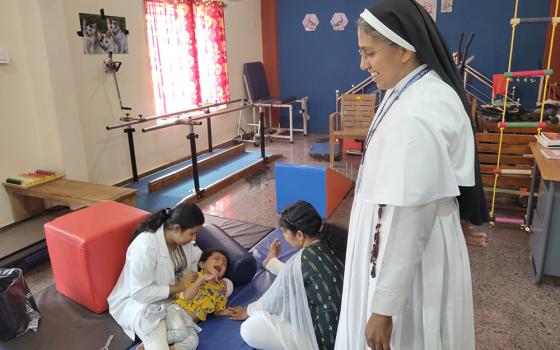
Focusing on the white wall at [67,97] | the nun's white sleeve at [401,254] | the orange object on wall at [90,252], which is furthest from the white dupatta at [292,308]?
the white wall at [67,97]

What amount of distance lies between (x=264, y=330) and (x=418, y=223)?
110cm

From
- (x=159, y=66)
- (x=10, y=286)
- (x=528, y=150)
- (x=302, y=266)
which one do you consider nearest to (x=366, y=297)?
(x=302, y=266)

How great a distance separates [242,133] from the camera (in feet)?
22.5

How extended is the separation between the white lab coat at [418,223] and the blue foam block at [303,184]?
2.40 m

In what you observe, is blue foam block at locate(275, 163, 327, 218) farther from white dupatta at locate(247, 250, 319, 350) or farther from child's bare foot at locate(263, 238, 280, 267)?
white dupatta at locate(247, 250, 319, 350)

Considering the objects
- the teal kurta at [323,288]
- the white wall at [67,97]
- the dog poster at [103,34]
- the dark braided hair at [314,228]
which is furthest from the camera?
the dog poster at [103,34]

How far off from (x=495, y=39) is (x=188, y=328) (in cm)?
578

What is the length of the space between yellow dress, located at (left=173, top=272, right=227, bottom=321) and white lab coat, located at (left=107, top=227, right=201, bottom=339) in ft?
0.35

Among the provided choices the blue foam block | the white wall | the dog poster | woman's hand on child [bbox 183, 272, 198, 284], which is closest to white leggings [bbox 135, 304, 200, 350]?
woman's hand on child [bbox 183, 272, 198, 284]

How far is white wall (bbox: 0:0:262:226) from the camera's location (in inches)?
126

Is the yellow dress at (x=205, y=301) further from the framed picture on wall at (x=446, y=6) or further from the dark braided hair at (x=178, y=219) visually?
the framed picture on wall at (x=446, y=6)

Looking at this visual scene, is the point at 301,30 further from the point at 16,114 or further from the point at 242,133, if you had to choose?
the point at 16,114

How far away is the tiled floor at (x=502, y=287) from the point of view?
6.95 ft

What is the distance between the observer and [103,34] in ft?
13.6
